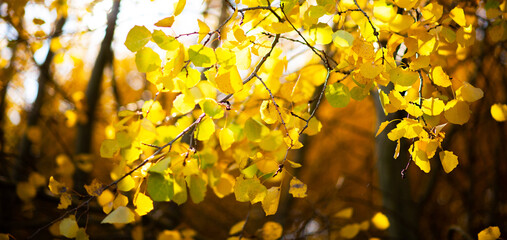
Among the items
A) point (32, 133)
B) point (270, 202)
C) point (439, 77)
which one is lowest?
point (32, 133)

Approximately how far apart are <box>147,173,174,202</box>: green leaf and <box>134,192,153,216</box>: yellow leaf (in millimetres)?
118

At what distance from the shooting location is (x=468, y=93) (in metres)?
0.87

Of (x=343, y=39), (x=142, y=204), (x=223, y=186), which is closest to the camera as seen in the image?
(x=343, y=39)

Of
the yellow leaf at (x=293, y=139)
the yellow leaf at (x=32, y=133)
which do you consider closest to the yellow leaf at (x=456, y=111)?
the yellow leaf at (x=293, y=139)

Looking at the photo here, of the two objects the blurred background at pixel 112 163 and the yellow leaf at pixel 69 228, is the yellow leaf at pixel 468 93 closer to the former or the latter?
the blurred background at pixel 112 163

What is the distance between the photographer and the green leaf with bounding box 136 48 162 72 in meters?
0.85

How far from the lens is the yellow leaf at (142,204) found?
991 millimetres

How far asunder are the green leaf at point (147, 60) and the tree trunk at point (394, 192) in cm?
157

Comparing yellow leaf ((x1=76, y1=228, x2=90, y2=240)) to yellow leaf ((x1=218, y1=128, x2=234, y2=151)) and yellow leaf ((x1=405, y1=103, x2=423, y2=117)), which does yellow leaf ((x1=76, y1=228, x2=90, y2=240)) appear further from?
yellow leaf ((x1=405, y1=103, x2=423, y2=117))

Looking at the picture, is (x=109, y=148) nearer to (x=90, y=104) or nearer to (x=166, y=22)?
(x=166, y=22)

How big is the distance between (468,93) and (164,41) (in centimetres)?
74

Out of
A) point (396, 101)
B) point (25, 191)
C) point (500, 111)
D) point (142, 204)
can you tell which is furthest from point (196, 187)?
point (25, 191)

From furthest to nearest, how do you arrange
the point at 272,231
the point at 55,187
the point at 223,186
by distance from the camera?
the point at 272,231, the point at 223,186, the point at 55,187

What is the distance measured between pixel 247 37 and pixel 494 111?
92 centimetres
